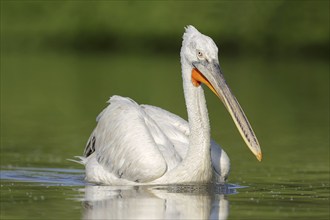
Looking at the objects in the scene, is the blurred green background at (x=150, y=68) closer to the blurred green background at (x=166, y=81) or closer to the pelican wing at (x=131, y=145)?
the blurred green background at (x=166, y=81)

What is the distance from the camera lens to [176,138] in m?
11.1

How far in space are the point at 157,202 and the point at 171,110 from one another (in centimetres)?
854

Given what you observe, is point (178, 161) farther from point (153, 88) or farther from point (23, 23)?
point (23, 23)

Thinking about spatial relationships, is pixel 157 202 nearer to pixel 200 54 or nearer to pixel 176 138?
pixel 200 54

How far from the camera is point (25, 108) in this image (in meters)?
18.8

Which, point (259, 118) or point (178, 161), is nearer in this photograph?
point (178, 161)

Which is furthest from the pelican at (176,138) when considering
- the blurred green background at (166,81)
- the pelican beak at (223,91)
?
the blurred green background at (166,81)

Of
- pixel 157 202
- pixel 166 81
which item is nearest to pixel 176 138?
pixel 157 202

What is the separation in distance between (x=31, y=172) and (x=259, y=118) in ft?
21.3

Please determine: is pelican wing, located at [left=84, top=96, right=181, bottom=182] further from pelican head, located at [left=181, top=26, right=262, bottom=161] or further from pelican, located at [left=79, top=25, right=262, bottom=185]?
pelican head, located at [left=181, top=26, right=262, bottom=161]

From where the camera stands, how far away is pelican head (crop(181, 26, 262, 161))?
33.0 ft

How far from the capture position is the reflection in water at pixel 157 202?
8.85 meters

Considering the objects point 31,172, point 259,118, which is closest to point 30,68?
point 259,118

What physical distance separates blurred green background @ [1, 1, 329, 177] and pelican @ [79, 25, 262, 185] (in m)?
1.26
